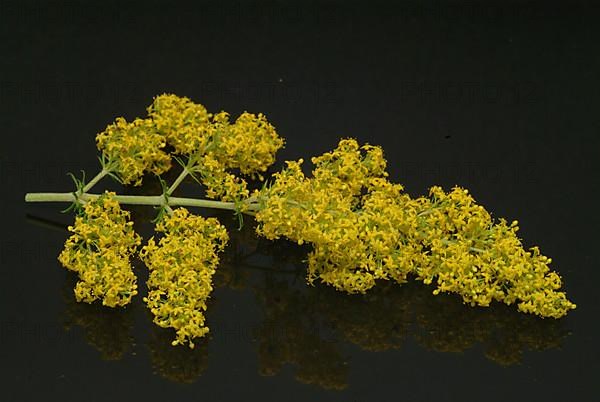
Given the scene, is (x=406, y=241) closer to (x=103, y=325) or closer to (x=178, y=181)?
(x=178, y=181)

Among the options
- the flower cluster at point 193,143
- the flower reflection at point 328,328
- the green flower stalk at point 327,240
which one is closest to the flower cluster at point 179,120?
the flower cluster at point 193,143

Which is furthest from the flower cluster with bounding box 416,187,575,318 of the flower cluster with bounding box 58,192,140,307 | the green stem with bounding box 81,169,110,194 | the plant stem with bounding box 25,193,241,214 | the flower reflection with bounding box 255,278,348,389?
the green stem with bounding box 81,169,110,194

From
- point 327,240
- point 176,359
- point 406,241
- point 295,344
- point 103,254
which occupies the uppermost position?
point 406,241

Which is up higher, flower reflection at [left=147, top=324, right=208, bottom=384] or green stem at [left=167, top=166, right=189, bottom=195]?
green stem at [left=167, top=166, right=189, bottom=195]

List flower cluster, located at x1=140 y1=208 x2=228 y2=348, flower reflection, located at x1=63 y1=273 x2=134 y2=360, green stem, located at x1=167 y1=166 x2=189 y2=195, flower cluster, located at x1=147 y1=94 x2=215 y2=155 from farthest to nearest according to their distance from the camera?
flower cluster, located at x1=147 y1=94 x2=215 y2=155 < green stem, located at x1=167 y1=166 x2=189 y2=195 < flower reflection, located at x1=63 y1=273 x2=134 y2=360 < flower cluster, located at x1=140 y1=208 x2=228 y2=348

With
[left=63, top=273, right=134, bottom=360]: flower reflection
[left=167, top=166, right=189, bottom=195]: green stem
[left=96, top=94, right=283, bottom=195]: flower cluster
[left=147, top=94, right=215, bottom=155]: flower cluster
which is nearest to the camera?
[left=63, top=273, right=134, bottom=360]: flower reflection

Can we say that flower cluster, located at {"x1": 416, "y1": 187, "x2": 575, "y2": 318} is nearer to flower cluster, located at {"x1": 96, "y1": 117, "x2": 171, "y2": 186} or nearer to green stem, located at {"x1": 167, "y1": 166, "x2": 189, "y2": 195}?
green stem, located at {"x1": 167, "y1": 166, "x2": 189, "y2": 195}

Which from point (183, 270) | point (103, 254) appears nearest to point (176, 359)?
point (183, 270)

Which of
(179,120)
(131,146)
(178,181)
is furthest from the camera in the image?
(179,120)
